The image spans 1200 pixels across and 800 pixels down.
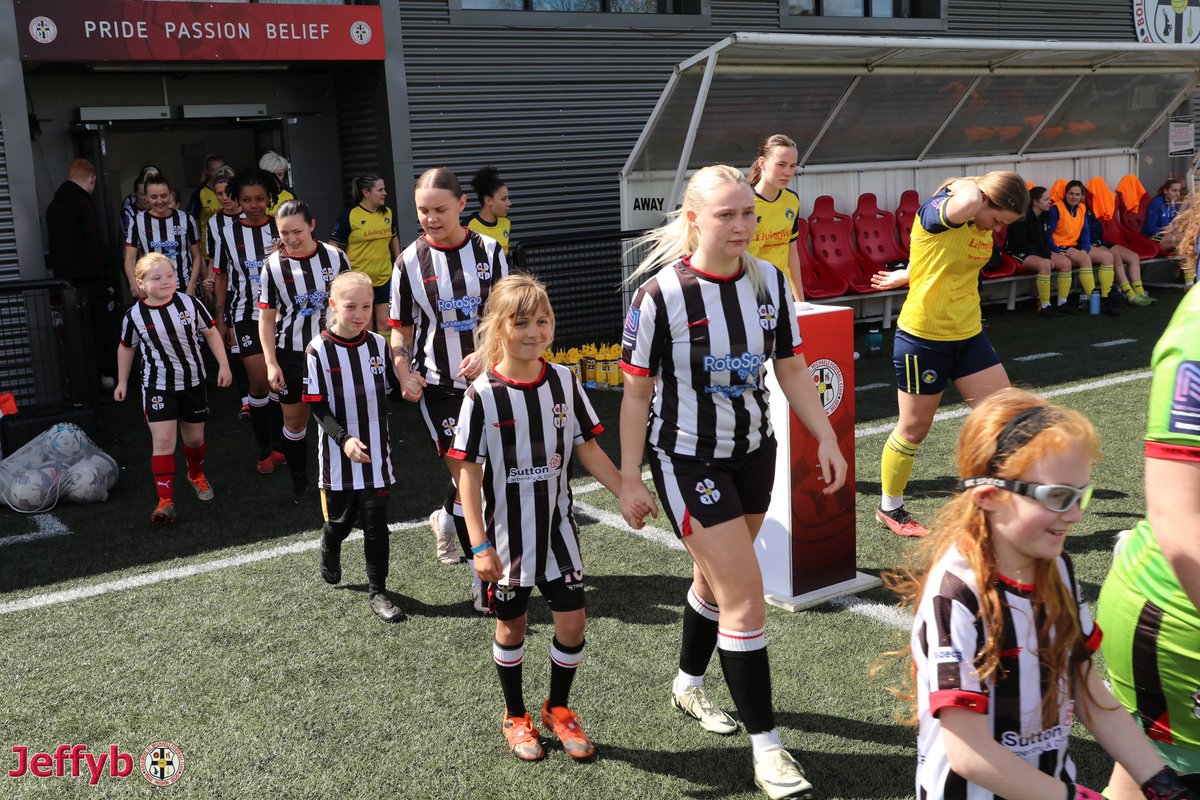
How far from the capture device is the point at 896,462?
19.7ft

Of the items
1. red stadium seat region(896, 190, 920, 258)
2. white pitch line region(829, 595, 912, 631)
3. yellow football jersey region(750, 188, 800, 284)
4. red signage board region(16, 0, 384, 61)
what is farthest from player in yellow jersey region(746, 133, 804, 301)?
red stadium seat region(896, 190, 920, 258)

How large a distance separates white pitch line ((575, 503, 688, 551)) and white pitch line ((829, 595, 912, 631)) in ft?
3.58

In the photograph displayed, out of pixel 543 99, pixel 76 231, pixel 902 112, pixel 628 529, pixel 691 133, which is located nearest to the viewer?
pixel 628 529

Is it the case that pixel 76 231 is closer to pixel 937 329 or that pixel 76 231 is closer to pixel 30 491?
pixel 30 491

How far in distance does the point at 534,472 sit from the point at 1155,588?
2.06 meters

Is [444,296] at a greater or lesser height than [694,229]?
lesser

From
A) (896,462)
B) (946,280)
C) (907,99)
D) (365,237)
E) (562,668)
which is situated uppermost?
(907,99)

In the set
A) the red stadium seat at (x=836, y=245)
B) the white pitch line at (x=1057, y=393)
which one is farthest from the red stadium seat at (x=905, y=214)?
the white pitch line at (x=1057, y=393)

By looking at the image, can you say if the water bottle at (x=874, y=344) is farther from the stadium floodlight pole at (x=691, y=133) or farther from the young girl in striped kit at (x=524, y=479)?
the young girl in striped kit at (x=524, y=479)

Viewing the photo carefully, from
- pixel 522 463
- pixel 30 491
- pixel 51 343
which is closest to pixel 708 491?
pixel 522 463

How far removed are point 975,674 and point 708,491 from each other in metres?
1.47

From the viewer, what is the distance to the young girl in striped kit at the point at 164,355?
6.86 metres

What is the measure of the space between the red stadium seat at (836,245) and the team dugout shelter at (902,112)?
12 centimetres

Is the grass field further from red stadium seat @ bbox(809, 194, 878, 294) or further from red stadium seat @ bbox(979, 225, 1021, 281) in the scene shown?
red stadium seat @ bbox(979, 225, 1021, 281)
